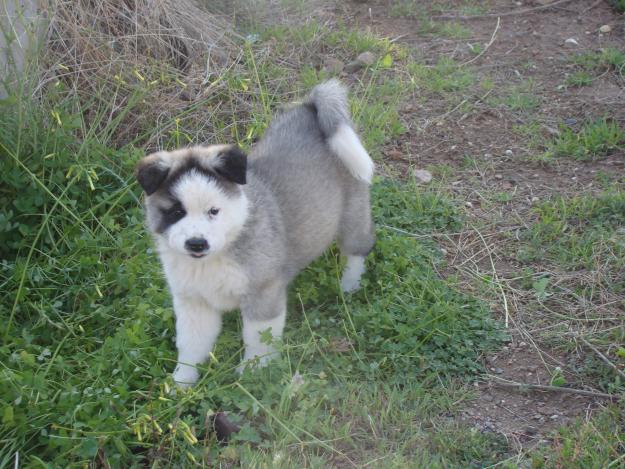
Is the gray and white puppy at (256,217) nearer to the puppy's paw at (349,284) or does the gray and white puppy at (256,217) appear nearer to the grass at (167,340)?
the puppy's paw at (349,284)

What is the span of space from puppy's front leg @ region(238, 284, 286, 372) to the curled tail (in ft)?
2.56

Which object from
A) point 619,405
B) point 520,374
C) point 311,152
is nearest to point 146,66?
point 311,152

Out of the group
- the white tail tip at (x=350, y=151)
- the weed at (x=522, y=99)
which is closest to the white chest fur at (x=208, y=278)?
the white tail tip at (x=350, y=151)

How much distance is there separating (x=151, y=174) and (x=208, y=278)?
1.85ft

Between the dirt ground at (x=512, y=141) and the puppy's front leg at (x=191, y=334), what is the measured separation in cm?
133

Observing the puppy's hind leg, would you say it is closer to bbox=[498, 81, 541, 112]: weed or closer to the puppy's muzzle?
the puppy's muzzle

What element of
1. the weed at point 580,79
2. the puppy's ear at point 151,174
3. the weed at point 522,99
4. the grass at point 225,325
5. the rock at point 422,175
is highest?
the puppy's ear at point 151,174

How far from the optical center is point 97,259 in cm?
438

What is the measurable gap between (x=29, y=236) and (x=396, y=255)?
2.17 meters

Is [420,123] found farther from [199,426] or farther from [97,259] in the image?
[199,426]

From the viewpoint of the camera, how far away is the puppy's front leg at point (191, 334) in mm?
3770

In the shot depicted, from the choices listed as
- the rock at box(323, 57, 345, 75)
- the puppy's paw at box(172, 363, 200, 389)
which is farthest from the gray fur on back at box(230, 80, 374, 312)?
the rock at box(323, 57, 345, 75)

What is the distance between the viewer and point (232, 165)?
3412 mm

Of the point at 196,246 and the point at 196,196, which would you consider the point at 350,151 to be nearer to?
the point at 196,196
